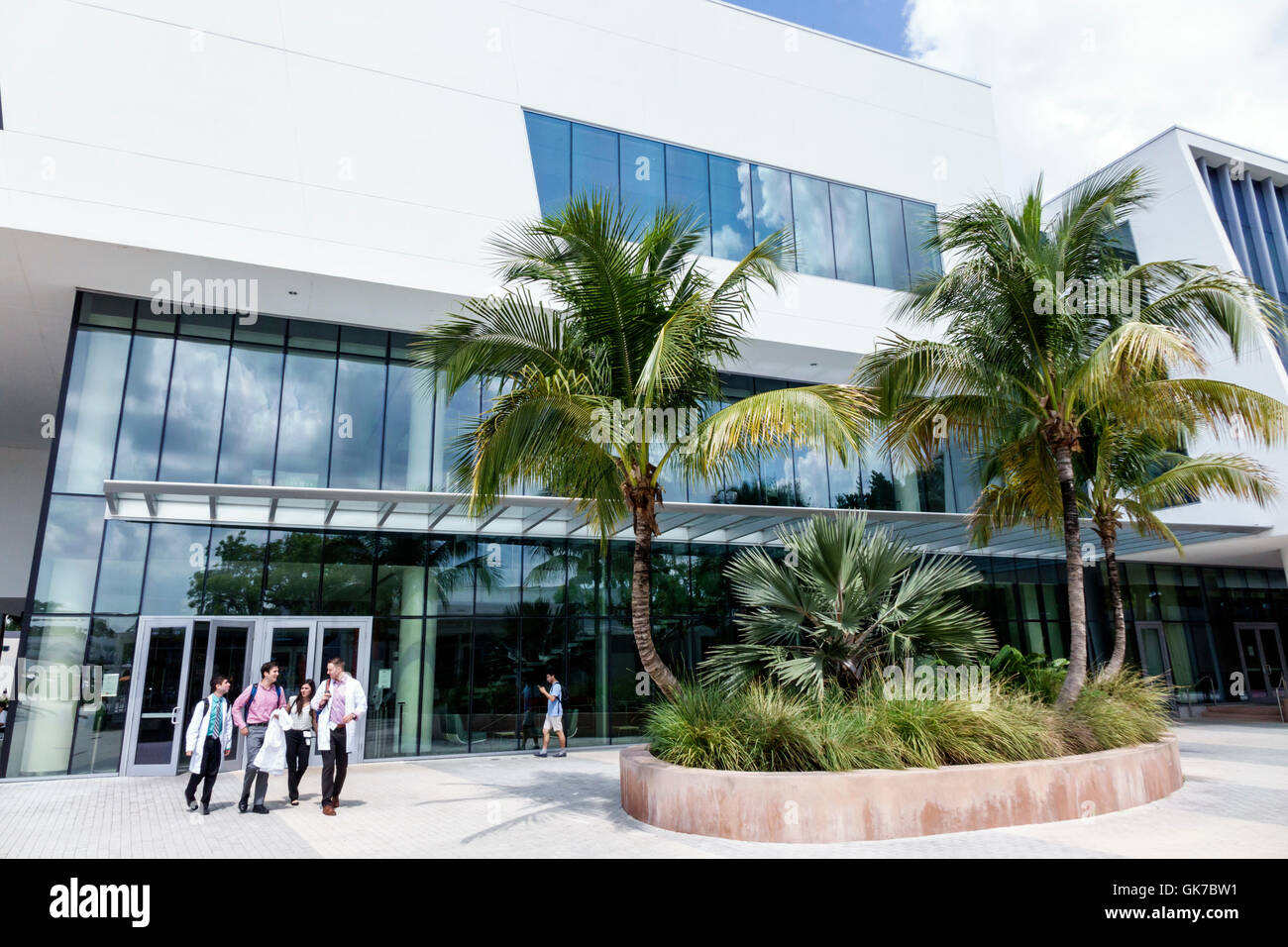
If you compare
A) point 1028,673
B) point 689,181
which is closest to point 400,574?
point 689,181

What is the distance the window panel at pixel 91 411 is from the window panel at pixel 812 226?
13.9m

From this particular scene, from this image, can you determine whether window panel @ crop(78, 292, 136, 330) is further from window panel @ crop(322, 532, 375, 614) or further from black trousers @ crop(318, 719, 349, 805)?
black trousers @ crop(318, 719, 349, 805)

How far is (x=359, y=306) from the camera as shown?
15.1 meters

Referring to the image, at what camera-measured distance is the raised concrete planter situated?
287 inches

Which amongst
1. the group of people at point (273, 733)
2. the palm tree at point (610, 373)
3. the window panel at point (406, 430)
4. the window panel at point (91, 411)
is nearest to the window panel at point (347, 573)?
the window panel at point (406, 430)

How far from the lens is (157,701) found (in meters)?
13.1

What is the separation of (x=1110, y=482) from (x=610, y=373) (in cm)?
1015

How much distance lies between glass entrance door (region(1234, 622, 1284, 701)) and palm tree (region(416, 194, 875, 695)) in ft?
79.5

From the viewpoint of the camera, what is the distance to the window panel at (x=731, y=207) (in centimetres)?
1794

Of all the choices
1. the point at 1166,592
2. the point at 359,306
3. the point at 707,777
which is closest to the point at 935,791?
the point at 707,777

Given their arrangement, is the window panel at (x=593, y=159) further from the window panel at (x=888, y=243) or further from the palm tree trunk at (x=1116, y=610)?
the palm tree trunk at (x=1116, y=610)

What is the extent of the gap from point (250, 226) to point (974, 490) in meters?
17.5
